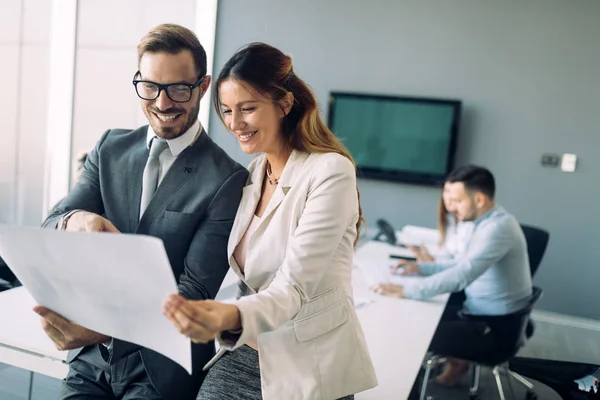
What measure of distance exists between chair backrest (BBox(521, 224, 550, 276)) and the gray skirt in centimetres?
228

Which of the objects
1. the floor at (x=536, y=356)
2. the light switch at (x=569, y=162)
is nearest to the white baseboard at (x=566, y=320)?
the floor at (x=536, y=356)

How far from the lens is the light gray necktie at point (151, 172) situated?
50.1 inches

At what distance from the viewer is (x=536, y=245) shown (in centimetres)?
324

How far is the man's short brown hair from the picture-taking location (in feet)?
3.75

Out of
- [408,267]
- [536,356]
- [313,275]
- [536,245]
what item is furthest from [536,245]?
[313,275]

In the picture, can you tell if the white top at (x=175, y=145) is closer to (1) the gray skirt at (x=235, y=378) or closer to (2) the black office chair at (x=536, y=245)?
(1) the gray skirt at (x=235, y=378)

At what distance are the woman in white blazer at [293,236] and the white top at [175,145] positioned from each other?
0.07 metres

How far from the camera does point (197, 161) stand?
4.18 ft

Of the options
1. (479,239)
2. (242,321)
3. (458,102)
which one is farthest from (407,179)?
(242,321)

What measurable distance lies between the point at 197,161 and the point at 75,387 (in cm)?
56

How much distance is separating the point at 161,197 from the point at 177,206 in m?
0.04

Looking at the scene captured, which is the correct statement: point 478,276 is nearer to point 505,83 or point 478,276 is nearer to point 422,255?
point 422,255

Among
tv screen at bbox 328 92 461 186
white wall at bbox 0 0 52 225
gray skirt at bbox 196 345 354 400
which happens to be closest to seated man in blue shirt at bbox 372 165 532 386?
gray skirt at bbox 196 345 354 400

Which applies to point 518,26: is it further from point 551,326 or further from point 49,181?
point 49,181
